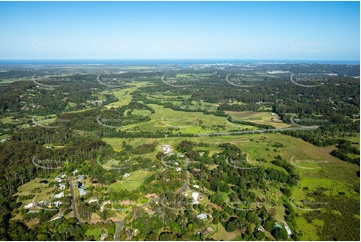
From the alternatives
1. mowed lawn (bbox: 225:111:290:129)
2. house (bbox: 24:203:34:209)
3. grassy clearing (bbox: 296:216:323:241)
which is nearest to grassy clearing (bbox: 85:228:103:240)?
house (bbox: 24:203:34:209)

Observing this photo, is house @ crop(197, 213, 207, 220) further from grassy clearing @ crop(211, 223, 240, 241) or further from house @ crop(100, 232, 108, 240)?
house @ crop(100, 232, 108, 240)

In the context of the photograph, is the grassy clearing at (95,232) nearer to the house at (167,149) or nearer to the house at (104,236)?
the house at (104,236)

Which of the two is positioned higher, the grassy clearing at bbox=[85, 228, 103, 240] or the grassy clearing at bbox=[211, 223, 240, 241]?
the grassy clearing at bbox=[85, 228, 103, 240]

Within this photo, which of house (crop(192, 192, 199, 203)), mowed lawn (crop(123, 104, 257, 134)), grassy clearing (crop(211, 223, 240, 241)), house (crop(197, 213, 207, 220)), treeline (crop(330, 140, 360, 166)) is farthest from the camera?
mowed lawn (crop(123, 104, 257, 134))

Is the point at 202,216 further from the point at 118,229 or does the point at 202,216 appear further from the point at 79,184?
the point at 79,184

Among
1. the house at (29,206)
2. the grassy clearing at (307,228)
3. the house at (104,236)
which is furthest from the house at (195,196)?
the house at (29,206)

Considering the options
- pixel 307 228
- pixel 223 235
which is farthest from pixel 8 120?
pixel 307 228

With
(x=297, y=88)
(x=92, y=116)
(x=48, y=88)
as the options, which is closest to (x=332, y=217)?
(x=92, y=116)
